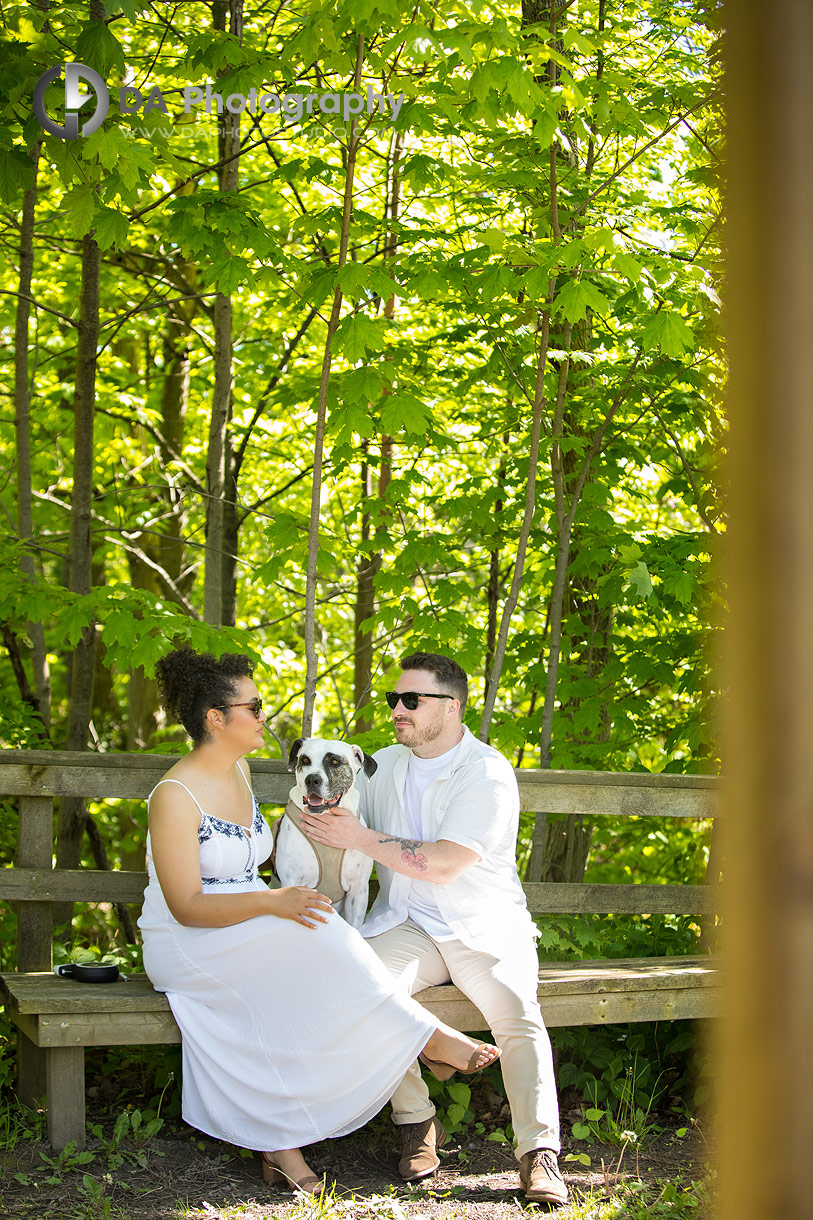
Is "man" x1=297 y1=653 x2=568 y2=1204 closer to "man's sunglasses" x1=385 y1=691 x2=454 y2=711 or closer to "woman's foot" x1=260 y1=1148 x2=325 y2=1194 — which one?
"man's sunglasses" x1=385 y1=691 x2=454 y2=711

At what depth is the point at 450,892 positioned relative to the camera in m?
3.75

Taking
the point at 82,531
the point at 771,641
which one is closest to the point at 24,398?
the point at 82,531

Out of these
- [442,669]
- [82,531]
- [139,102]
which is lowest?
[442,669]

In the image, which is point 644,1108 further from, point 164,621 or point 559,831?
point 164,621

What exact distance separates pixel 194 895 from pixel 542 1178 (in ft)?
4.46

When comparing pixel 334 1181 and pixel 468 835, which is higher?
pixel 468 835

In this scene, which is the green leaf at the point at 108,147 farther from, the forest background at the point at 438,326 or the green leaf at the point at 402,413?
the green leaf at the point at 402,413

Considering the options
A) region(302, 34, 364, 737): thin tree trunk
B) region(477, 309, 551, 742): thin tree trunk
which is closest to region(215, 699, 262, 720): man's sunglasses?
region(302, 34, 364, 737): thin tree trunk

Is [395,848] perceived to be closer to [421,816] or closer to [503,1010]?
[421,816]

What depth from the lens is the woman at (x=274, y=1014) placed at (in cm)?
333

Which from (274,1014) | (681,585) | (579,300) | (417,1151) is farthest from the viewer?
(681,585)

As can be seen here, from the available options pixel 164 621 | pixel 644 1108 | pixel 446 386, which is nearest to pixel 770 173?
pixel 164 621

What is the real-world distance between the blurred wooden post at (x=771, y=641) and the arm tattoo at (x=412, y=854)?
2.58 meters

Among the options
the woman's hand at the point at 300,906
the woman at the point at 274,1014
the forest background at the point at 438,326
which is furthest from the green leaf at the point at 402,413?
the woman's hand at the point at 300,906
